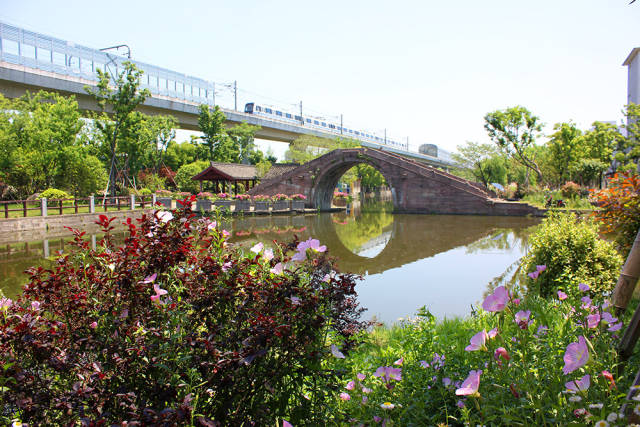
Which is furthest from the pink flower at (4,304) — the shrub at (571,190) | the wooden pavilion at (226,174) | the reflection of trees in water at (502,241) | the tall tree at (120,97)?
the wooden pavilion at (226,174)

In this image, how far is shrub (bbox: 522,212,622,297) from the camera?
5250mm

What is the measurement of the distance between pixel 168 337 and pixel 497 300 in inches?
55.3

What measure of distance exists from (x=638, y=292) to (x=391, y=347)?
4.14m

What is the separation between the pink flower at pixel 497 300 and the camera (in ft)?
4.80

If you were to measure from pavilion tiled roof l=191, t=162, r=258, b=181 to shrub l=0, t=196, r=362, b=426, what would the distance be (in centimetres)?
2735

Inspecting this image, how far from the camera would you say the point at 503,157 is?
1567 inches

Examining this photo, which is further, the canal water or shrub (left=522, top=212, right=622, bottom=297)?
the canal water

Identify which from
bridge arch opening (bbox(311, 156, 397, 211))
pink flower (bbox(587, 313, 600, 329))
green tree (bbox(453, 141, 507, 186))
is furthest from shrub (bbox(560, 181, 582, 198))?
pink flower (bbox(587, 313, 600, 329))

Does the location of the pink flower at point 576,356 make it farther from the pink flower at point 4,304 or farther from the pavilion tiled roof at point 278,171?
the pavilion tiled roof at point 278,171

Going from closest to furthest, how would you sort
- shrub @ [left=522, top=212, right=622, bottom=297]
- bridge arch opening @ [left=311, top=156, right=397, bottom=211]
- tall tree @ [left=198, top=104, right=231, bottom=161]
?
shrub @ [left=522, top=212, right=622, bottom=297] < bridge arch opening @ [left=311, top=156, right=397, bottom=211] < tall tree @ [left=198, top=104, right=231, bottom=161]

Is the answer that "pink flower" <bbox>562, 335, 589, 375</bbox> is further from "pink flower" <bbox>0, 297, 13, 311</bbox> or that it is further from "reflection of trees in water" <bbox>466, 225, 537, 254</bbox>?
"reflection of trees in water" <bbox>466, 225, 537, 254</bbox>

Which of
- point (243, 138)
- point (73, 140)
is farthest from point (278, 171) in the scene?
point (73, 140)

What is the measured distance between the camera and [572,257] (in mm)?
5680

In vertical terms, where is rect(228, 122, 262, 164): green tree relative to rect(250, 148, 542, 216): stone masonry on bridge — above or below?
above
